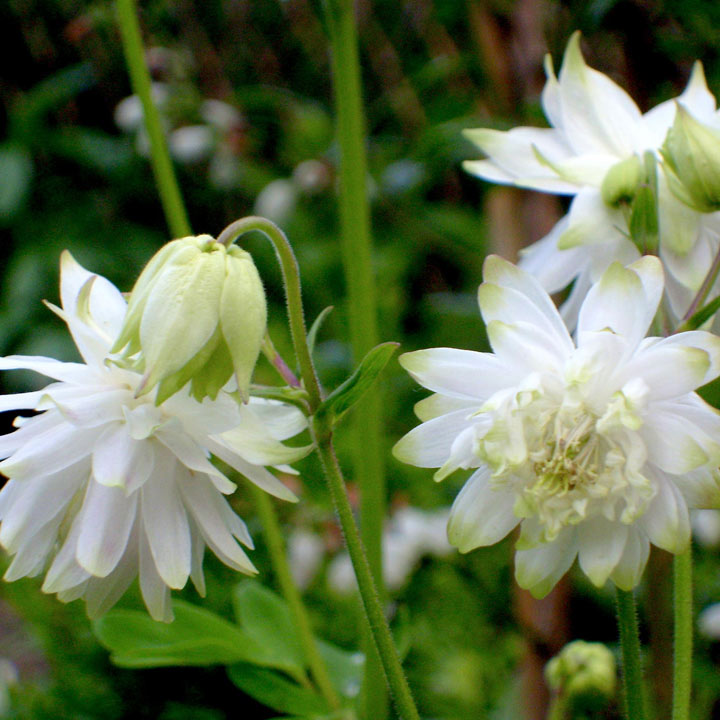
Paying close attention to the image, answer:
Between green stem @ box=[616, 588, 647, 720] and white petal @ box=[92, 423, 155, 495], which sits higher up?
white petal @ box=[92, 423, 155, 495]

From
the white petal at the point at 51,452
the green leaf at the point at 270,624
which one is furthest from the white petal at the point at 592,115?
the green leaf at the point at 270,624

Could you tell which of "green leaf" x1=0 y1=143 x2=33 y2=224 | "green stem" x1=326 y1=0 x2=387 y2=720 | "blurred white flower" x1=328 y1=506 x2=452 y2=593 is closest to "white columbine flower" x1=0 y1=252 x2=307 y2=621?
"green stem" x1=326 y1=0 x2=387 y2=720

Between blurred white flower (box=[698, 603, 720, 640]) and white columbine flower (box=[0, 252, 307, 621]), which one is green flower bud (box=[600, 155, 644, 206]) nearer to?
white columbine flower (box=[0, 252, 307, 621])

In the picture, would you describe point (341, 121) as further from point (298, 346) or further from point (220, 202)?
point (220, 202)

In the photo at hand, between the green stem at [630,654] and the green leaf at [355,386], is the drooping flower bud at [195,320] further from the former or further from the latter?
the green stem at [630,654]

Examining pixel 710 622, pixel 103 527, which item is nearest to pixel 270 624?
pixel 103 527
